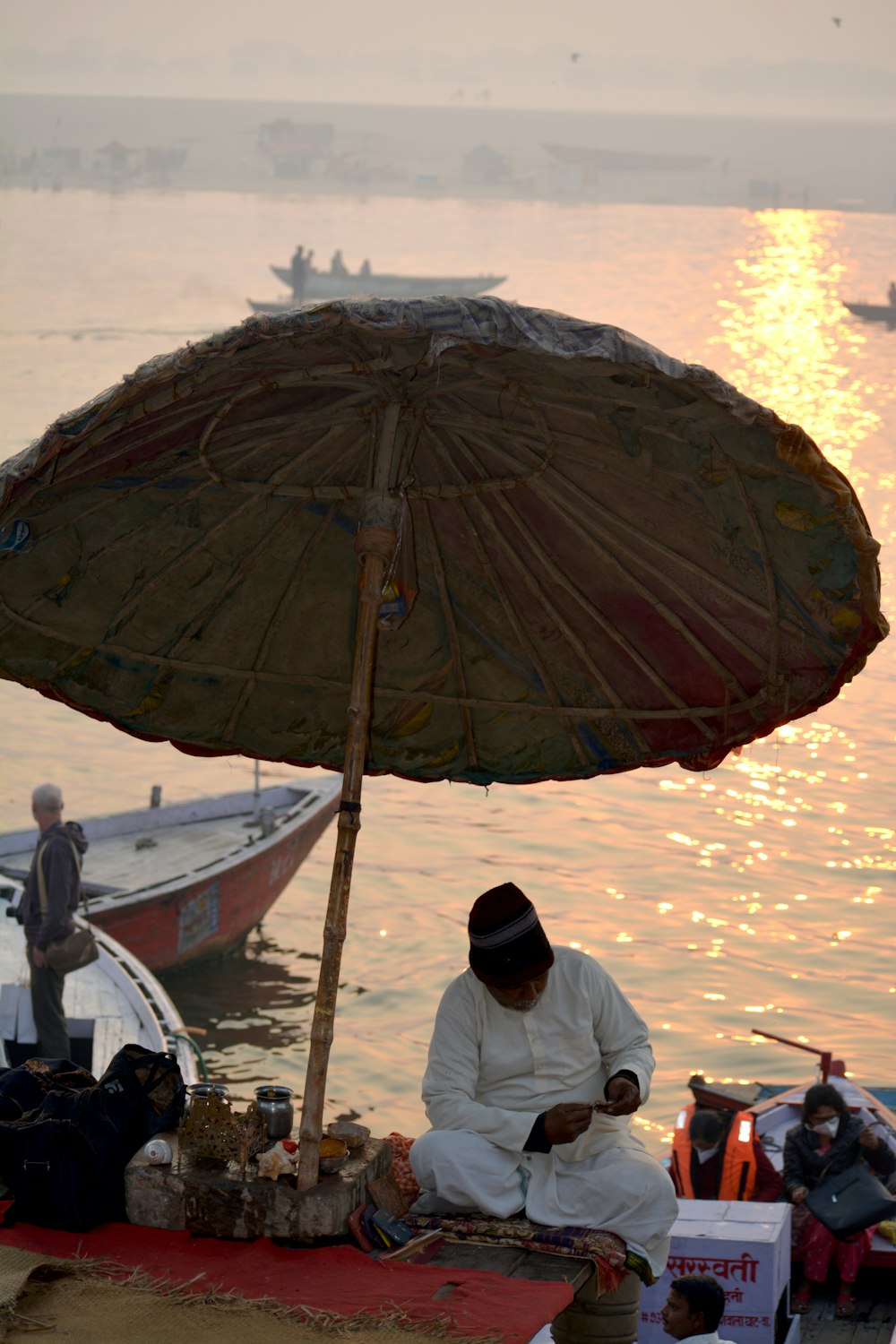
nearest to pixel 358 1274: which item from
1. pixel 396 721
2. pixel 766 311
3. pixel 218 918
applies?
pixel 396 721

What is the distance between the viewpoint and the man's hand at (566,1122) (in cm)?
371

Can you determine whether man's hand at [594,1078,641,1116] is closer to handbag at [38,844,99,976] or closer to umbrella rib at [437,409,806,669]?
umbrella rib at [437,409,806,669]

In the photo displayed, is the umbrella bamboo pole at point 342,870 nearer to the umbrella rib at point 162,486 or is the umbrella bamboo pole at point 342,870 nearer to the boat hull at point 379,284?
the umbrella rib at point 162,486

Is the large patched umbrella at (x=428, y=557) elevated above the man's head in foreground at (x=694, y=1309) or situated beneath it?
→ elevated above

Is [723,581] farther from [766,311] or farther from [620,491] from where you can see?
[766,311]

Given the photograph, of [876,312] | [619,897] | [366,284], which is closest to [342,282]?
[366,284]

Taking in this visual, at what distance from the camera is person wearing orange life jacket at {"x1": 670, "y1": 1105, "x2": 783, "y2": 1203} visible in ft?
25.7

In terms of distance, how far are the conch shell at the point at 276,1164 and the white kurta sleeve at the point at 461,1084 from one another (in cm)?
33

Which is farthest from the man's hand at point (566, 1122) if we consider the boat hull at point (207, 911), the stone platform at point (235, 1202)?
the boat hull at point (207, 911)

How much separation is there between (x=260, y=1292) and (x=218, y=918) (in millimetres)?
10903

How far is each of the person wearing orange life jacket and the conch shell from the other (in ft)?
14.5

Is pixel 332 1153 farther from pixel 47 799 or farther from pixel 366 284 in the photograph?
pixel 366 284

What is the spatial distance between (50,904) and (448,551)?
4907mm

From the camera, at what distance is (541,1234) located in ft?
12.2
